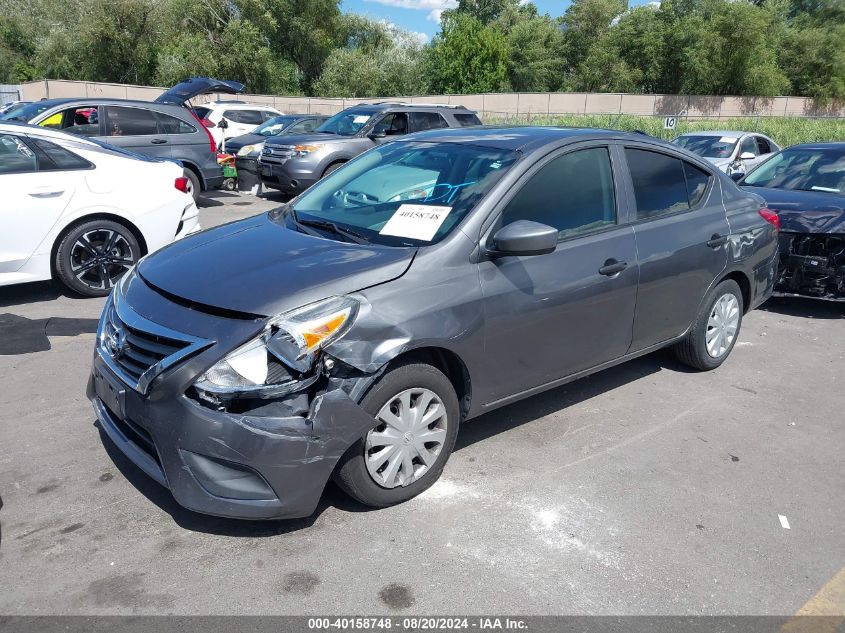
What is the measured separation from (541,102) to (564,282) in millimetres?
42407

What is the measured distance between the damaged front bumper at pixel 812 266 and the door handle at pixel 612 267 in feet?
12.1

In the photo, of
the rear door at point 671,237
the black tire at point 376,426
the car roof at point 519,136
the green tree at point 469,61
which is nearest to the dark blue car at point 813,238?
the rear door at point 671,237

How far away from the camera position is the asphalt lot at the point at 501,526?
2.93 meters

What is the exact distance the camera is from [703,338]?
535 centimetres

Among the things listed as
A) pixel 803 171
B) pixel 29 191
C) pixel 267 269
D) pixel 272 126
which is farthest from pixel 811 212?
pixel 272 126

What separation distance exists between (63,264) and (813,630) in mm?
6322

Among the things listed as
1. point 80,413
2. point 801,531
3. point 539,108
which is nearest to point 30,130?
point 80,413

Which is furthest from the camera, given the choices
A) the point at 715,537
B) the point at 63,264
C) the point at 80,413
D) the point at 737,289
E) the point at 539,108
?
the point at 539,108

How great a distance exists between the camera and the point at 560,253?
13.4 feet

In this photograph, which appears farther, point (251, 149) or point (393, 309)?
point (251, 149)

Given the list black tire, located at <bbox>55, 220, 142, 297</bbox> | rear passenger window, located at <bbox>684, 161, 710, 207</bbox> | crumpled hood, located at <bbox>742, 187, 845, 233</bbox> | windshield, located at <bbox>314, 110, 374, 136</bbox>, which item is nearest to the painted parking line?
rear passenger window, located at <bbox>684, 161, 710, 207</bbox>

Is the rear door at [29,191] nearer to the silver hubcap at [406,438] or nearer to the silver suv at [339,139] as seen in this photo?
the silver hubcap at [406,438]

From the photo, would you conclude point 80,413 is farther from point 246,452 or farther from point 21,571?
point 246,452

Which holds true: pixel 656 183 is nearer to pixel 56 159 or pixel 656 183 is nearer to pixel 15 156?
pixel 56 159
